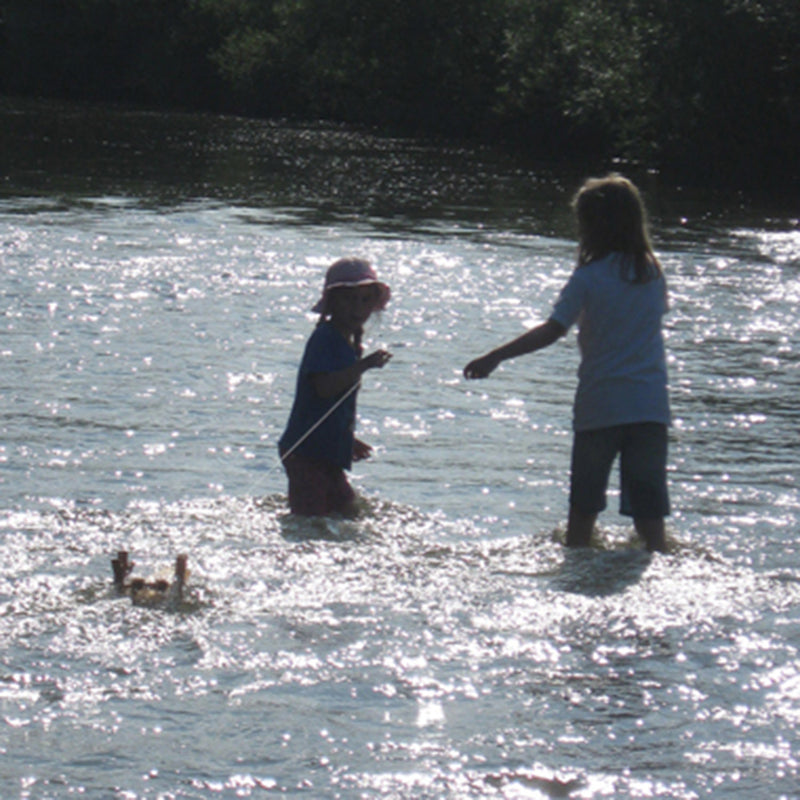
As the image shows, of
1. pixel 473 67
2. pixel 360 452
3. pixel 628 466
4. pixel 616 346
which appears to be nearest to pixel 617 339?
pixel 616 346

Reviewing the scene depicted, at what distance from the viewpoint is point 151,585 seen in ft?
18.1

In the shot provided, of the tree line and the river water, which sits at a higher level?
the tree line

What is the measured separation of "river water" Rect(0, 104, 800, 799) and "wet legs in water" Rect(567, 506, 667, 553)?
87mm

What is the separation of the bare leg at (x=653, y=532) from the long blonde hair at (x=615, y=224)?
95cm

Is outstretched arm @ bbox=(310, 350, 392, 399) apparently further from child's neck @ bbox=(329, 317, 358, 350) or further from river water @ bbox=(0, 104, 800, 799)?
river water @ bbox=(0, 104, 800, 799)

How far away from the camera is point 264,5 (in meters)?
65.6

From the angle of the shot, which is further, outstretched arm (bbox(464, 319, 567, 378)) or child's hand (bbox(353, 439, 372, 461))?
child's hand (bbox(353, 439, 372, 461))

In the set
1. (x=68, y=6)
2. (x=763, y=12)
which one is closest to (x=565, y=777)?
(x=763, y=12)

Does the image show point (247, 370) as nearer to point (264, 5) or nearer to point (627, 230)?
point (627, 230)

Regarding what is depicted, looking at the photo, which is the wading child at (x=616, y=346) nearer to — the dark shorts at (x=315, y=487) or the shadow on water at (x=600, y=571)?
the shadow on water at (x=600, y=571)

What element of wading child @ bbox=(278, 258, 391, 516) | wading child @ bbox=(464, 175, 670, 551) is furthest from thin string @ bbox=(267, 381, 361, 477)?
wading child @ bbox=(464, 175, 670, 551)

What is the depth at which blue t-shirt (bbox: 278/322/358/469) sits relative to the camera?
6586mm

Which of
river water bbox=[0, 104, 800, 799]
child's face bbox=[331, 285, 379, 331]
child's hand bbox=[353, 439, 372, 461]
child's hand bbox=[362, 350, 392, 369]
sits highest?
child's face bbox=[331, 285, 379, 331]

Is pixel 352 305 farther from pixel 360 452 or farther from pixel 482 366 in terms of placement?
pixel 482 366
